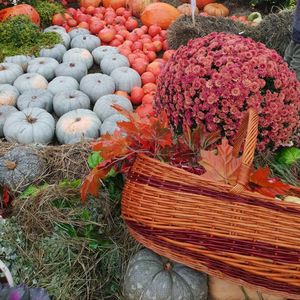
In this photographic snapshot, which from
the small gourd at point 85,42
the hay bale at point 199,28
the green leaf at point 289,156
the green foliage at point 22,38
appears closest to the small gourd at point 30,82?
the green foliage at point 22,38

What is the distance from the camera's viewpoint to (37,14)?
5.63 m

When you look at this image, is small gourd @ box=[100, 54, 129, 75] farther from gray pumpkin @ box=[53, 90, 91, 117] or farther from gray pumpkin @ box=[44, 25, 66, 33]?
gray pumpkin @ box=[44, 25, 66, 33]

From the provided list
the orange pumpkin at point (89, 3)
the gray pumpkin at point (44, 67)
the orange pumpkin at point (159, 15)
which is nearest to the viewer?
the gray pumpkin at point (44, 67)

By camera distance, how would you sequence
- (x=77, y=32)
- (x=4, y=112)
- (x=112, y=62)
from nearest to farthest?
(x=4, y=112)
(x=112, y=62)
(x=77, y=32)

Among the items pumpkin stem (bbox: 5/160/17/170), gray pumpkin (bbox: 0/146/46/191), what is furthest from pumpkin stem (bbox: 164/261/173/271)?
pumpkin stem (bbox: 5/160/17/170)

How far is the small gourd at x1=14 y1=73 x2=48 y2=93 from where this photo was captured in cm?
411

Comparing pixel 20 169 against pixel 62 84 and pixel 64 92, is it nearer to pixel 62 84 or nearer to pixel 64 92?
pixel 64 92

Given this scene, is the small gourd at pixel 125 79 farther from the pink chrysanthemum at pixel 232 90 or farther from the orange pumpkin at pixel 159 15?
the pink chrysanthemum at pixel 232 90

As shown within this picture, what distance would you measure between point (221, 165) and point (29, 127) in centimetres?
220

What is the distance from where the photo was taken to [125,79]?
428cm

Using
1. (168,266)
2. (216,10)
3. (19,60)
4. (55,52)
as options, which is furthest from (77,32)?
(168,266)

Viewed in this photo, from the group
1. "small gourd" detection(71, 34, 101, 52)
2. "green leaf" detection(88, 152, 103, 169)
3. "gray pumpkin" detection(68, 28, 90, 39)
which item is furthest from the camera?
"gray pumpkin" detection(68, 28, 90, 39)

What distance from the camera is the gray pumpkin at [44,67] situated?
14.4ft

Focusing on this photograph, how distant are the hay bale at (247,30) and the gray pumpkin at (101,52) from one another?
0.66 m
